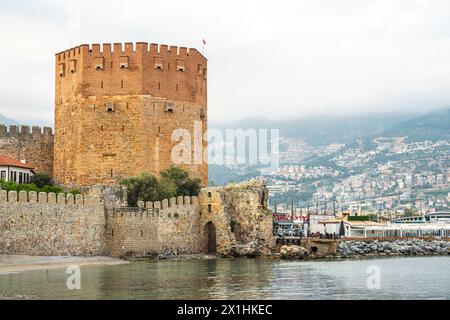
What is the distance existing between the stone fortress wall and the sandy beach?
506 millimetres

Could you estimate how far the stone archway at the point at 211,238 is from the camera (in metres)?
Answer: 47.2

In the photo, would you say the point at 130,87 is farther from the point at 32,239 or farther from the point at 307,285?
the point at 307,285

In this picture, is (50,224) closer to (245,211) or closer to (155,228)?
(155,228)

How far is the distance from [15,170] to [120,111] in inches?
256

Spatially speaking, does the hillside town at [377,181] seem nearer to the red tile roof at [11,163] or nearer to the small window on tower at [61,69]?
the small window on tower at [61,69]

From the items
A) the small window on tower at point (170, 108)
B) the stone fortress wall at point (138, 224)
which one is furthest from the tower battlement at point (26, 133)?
the stone fortress wall at point (138, 224)

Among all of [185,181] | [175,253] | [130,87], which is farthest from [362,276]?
[130,87]

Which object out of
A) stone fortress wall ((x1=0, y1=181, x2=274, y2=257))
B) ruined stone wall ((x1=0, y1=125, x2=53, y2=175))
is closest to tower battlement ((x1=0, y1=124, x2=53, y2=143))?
ruined stone wall ((x1=0, y1=125, x2=53, y2=175))

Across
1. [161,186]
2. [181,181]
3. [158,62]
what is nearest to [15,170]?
[161,186]

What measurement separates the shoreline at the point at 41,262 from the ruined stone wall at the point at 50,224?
18.4 inches

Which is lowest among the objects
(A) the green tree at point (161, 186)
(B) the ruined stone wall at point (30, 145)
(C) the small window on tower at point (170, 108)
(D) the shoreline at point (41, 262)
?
(D) the shoreline at point (41, 262)

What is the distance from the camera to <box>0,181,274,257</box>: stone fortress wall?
124 ft

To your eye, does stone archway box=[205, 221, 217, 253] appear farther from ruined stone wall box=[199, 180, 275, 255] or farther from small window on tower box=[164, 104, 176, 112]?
small window on tower box=[164, 104, 176, 112]

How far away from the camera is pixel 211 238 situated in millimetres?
47625
